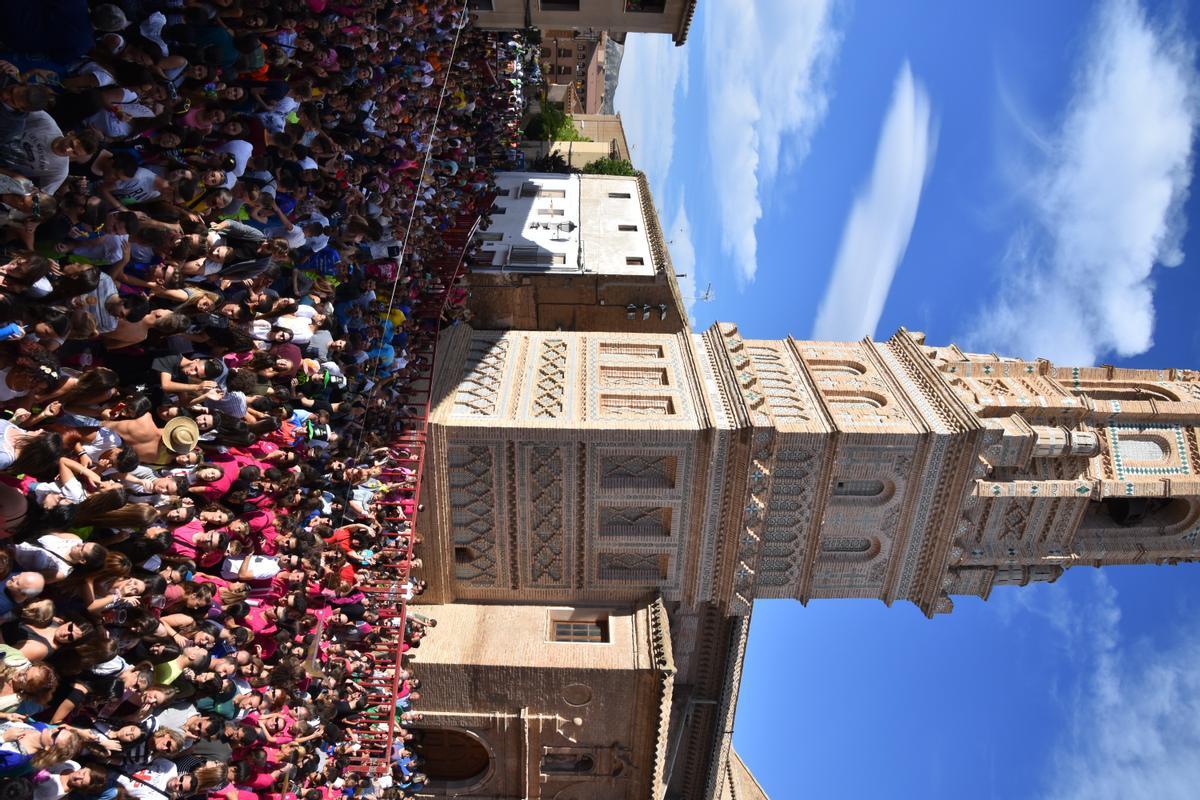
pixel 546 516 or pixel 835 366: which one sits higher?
pixel 835 366

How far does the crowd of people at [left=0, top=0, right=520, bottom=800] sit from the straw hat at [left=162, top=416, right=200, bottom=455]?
23mm

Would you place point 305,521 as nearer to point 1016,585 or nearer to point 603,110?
point 1016,585

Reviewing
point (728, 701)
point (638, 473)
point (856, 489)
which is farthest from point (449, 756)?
point (856, 489)

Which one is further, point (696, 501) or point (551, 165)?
point (551, 165)

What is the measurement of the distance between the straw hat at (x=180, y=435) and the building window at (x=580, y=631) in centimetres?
1013

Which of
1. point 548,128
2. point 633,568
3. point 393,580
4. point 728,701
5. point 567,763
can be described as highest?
point 548,128

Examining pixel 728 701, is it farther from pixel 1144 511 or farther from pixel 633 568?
pixel 1144 511

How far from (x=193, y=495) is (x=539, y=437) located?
713 cm

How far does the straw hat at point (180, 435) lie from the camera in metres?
7.47

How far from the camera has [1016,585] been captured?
56.2ft

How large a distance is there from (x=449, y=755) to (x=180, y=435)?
43.2 ft

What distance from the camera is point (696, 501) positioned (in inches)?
605

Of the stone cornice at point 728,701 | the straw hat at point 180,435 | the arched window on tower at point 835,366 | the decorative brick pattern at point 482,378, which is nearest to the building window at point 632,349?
the decorative brick pattern at point 482,378

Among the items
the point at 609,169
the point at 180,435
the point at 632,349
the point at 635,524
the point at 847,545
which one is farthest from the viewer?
the point at 609,169
